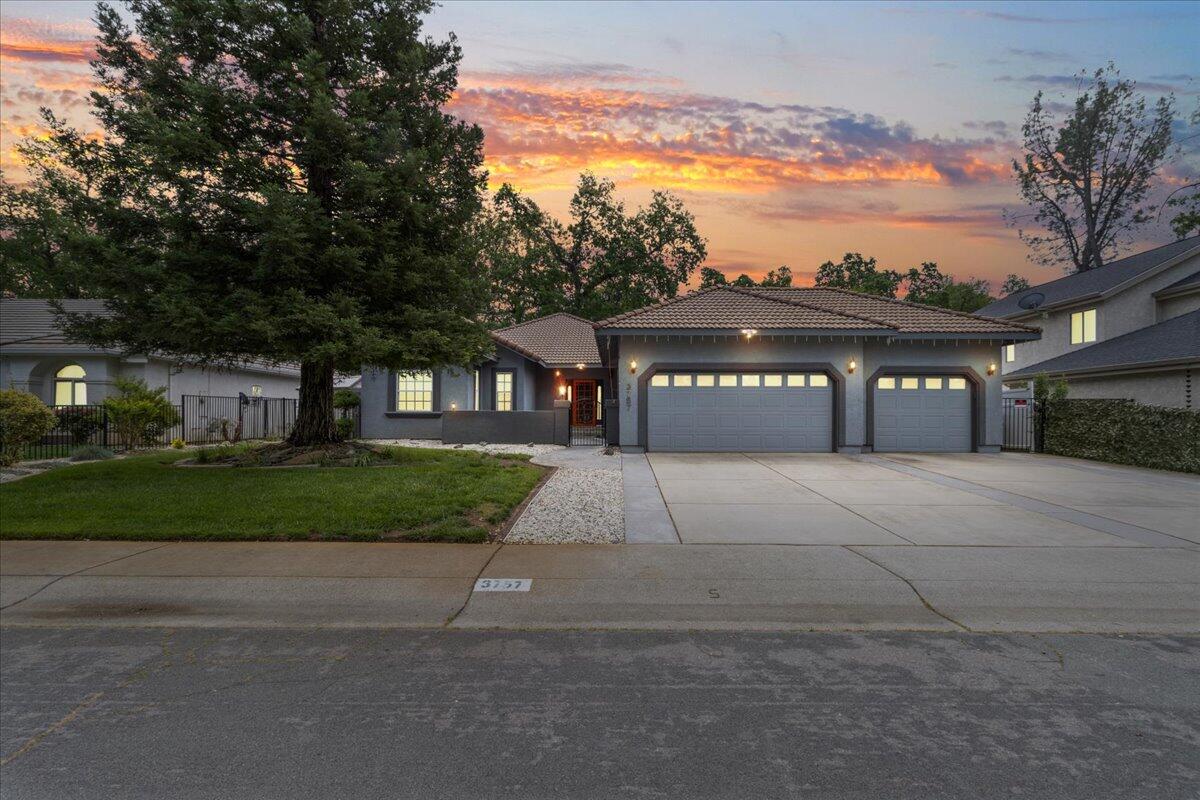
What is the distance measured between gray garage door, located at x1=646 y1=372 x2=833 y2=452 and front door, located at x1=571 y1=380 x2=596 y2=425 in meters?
9.68

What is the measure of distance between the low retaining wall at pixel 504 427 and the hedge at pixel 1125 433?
15.1 m

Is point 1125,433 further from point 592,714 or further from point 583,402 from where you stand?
point 583,402

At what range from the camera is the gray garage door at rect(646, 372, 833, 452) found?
1845 cm

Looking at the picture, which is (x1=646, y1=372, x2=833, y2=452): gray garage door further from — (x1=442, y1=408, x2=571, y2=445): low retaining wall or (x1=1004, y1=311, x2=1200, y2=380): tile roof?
(x1=1004, y1=311, x2=1200, y2=380): tile roof

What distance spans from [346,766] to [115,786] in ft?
3.34

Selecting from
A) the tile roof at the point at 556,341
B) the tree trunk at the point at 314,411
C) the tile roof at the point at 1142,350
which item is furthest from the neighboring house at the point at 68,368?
the tile roof at the point at 1142,350

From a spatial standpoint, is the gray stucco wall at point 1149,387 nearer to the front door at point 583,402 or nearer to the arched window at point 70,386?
the front door at point 583,402

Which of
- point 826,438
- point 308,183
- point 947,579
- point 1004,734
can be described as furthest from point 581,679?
point 826,438

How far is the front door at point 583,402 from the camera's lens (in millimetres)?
27984

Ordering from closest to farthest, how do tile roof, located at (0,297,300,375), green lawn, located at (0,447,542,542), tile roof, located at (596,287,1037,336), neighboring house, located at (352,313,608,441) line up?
1. green lawn, located at (0,447,542,542)
2. tile roof, located at (596,287,1037,336)
3. tile roof, located at (0,297,300,375)
4. neighboring house, located at (352,313,608,441)

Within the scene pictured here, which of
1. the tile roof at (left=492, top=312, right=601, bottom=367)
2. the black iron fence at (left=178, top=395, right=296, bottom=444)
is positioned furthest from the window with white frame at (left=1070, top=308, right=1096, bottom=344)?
the black iron fence at (left=178, top=395, right=296, bottom=444)

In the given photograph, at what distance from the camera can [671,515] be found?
9094 mm

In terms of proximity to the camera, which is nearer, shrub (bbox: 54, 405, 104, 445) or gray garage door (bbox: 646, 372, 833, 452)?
shrub (bbox: 54, 405, 104, 445)

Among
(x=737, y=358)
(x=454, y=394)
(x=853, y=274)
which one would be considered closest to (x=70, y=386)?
(x=454, y=394)
